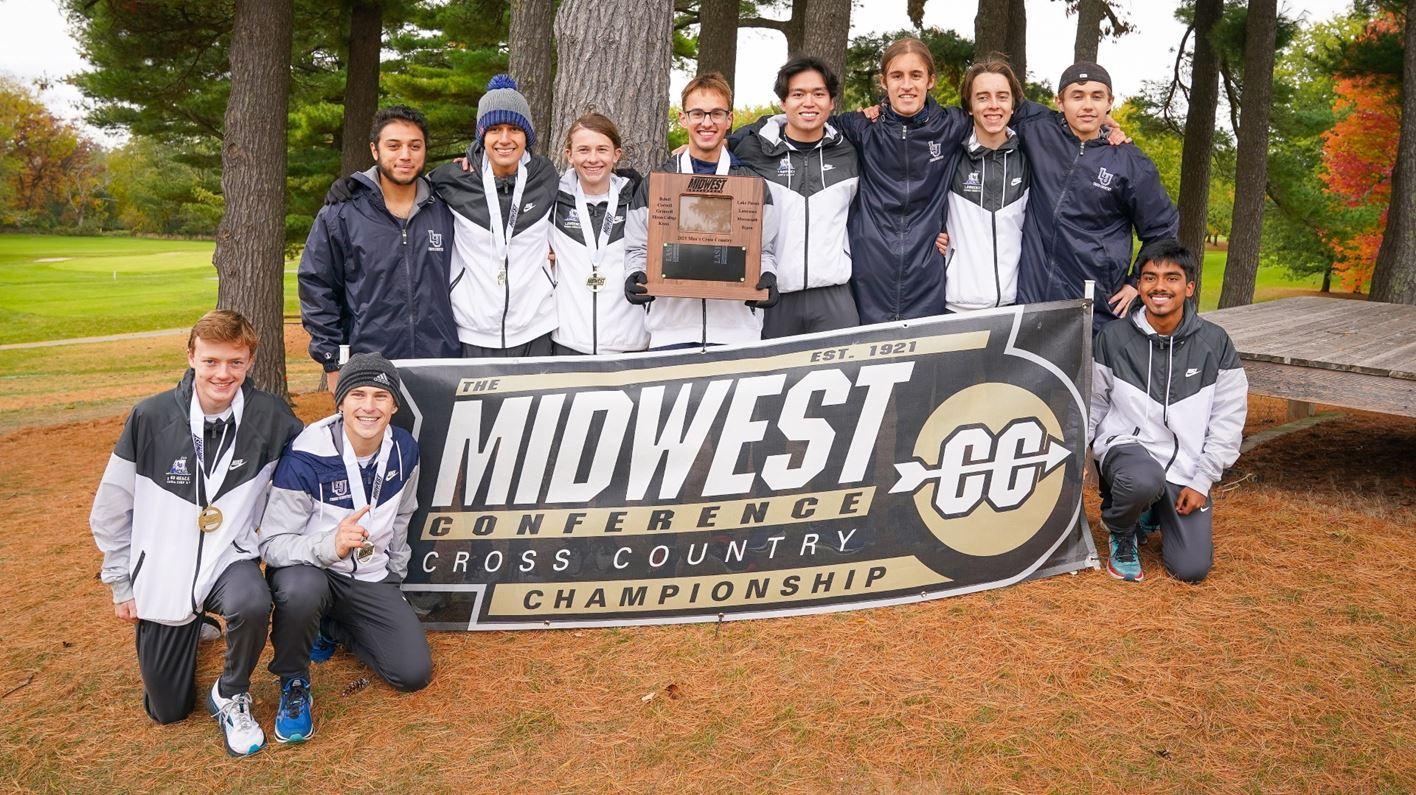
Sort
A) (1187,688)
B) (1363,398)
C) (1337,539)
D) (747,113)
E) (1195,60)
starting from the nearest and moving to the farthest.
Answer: (1187,688) < (1337,539) < (1363,398) < (1195,60) < (747,113)

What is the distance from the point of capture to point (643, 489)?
4082 mm

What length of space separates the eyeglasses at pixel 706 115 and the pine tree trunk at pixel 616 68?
1.09 metres

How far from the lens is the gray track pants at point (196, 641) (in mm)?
3342

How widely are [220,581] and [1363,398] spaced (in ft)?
19.2

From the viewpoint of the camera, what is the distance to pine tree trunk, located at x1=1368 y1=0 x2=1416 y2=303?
9.95 m

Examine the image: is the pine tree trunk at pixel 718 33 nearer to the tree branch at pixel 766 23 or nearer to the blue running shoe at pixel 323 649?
the tree branch at pixel 766 23

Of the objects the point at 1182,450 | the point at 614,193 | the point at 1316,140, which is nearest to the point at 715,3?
the point at 614,193

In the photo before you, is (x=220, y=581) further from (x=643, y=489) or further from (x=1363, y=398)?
(x=1363, y=398)

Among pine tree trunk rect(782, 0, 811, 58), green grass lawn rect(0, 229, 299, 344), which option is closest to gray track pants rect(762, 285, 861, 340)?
pine tree trunk rect(782, 0, 811, 58)

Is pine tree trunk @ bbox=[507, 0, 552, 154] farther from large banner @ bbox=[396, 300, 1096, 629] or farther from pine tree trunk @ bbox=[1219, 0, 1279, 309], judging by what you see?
pine tree trunk @ bbox=[1219, 0, 1279, 309]

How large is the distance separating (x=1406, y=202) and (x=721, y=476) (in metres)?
10.1

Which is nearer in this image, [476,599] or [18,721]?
[18,721]

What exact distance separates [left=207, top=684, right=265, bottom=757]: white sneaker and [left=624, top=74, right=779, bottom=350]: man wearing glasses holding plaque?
7.39 ft

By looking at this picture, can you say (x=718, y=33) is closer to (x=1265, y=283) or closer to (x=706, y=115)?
(x=706, y=115)
